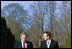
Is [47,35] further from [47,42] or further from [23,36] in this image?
[23,36]

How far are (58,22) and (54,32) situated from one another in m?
0.61

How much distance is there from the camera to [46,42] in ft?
14.6

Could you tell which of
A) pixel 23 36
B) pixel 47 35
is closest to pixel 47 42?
pixel 47 35

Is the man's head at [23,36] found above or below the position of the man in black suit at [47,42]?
above

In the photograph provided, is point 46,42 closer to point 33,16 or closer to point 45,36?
point 45,36

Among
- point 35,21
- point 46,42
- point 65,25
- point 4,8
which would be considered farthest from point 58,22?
point 46,42

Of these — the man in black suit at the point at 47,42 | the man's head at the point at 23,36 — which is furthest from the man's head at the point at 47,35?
the man's head at the point at 23,36

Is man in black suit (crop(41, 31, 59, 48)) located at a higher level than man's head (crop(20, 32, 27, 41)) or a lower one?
lower

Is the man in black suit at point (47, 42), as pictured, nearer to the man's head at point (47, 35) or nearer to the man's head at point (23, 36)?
the man's head at point (47, 35)

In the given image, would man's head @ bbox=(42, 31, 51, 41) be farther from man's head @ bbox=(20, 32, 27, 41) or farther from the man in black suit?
man's head @ bbox=(20, 32, 27, 41)

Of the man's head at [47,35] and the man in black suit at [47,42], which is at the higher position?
the man's head at [47,35]

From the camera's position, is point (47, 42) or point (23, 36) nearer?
point (23, 36)

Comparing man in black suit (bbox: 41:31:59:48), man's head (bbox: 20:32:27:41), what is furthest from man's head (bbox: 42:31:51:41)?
man's head (bbox: 20:32:27:41)

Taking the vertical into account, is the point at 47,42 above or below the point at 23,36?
below
